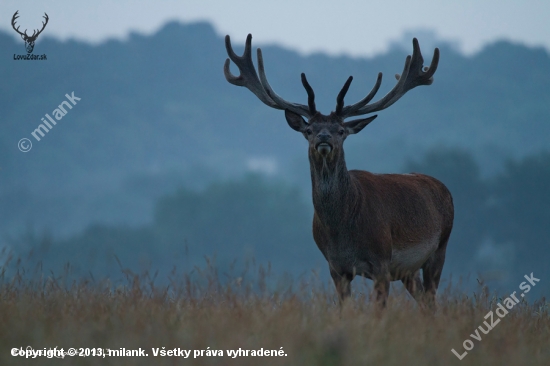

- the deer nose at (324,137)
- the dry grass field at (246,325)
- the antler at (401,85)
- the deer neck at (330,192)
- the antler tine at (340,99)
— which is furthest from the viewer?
the antler at (401,85)

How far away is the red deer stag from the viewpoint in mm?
7367

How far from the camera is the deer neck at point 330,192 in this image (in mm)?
7406

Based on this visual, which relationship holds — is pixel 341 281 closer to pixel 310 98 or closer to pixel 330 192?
pixel 330 192

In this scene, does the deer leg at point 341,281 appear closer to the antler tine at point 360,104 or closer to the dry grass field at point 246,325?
the dry grass field at point 246,325

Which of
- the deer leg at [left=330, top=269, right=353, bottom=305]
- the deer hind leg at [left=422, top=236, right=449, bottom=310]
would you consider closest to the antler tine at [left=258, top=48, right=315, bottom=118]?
the deer leg at [left=330, top=269, right=353, bottom=305]

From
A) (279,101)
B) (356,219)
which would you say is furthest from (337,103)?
(356,219)

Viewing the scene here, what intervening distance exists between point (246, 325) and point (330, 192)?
9.07 ft

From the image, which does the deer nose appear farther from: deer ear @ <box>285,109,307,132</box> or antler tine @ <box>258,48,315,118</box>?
antler tine @ <box>258,48,315,118</box>

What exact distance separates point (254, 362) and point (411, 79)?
20.0 feet

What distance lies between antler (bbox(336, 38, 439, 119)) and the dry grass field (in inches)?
98.8

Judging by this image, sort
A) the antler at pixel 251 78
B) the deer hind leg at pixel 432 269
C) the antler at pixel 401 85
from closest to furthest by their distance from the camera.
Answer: the antler at pixel 401 85, the antler at pixel 251 78, the deer hind leg at pixel 432 269

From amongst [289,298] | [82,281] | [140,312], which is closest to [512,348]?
[289,298]

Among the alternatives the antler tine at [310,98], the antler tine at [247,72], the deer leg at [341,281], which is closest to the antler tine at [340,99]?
the antler tine at [310,98]

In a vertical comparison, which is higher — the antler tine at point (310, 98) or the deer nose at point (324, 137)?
the antler tine at point (310, 98)
